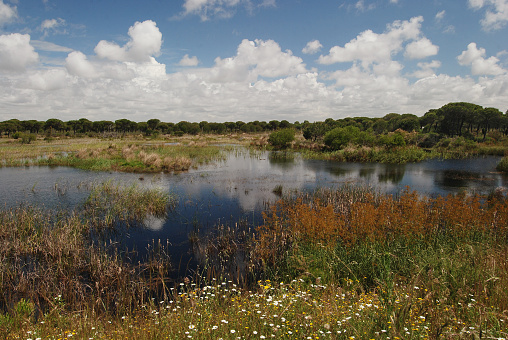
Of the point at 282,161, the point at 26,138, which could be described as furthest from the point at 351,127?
the point at 26,138

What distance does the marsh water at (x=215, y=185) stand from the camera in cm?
1401

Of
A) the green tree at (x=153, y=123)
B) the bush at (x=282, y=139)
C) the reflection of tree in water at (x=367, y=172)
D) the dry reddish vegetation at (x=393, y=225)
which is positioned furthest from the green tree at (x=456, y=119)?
the green tree at (x=153, y=123)

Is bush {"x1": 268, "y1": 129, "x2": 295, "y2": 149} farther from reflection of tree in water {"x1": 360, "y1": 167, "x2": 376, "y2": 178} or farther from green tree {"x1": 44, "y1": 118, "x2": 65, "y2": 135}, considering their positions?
green tree {"x1": 44, "y1": 118, "x2": 65, "y2": 135}

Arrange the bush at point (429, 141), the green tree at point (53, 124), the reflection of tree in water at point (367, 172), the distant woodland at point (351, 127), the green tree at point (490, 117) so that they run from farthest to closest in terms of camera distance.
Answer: the green tree at point (53, 124), the green tree at point (490, 117), the bush at point (429, 141), the distant woodland at point (351, 127), the reflection of tree in water at point (367, 172)

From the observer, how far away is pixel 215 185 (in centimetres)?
2325

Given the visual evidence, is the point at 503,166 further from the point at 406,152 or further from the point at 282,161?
the point at 282,161

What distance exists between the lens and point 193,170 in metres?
31.1

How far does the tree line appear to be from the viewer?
198 feet

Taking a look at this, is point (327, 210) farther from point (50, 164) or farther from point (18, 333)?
point (50, 164)

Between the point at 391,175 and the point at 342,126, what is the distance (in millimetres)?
53000

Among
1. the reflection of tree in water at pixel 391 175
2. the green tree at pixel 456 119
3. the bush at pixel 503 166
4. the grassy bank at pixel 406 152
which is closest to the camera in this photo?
the reflection of tree in water at pixel 391 175

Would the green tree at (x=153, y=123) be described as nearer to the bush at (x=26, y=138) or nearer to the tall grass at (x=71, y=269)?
the bush at (x=26, y=138)

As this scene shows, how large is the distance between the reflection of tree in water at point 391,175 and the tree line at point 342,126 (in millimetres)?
15225

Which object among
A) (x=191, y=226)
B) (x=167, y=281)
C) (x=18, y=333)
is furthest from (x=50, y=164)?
(x=18, y=333)
